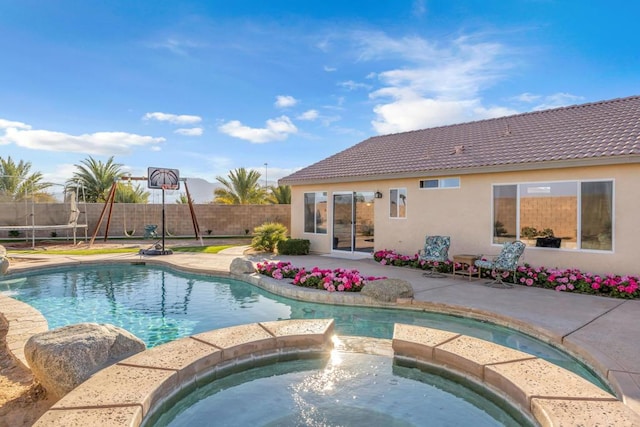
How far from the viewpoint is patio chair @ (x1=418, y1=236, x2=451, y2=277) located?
33.1 ft

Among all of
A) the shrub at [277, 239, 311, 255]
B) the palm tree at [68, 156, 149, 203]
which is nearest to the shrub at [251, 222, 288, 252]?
the shrub at [277, 239, 311, 255]

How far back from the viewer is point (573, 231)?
907 cm

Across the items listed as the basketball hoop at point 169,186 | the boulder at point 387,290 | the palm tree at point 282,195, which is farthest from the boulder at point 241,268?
the palm tree at point 282,195

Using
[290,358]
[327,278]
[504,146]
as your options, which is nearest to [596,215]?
[504,146]

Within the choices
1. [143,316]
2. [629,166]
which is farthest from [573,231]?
[143,316]

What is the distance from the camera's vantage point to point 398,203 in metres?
12.6

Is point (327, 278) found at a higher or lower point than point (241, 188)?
lower

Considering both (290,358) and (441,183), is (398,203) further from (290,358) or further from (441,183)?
(290,358)

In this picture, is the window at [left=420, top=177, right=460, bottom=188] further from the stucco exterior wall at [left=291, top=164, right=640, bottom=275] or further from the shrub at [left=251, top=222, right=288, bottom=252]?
the shrub at [left=251, top=222, right=288, bottom=252]

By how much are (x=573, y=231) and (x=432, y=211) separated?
3.65 metres

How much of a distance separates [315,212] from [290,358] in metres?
10.4

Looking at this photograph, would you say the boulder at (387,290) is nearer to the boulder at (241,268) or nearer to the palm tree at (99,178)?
the boulder at (241,268)

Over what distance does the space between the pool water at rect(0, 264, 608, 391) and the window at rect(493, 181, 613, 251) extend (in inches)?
173

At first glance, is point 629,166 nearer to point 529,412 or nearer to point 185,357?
point 529,412
